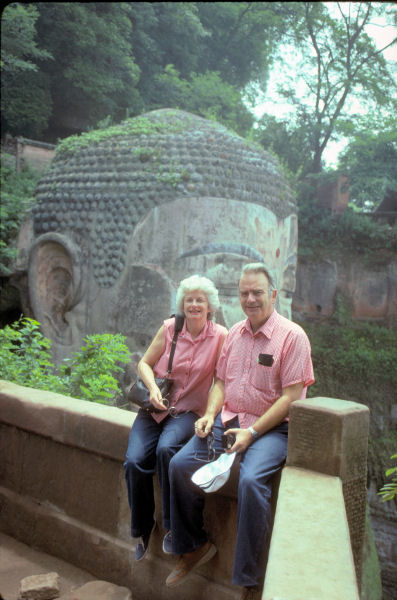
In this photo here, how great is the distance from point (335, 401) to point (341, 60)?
15.5m

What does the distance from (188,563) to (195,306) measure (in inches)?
43.4

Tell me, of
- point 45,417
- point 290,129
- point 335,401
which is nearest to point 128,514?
point 45,417

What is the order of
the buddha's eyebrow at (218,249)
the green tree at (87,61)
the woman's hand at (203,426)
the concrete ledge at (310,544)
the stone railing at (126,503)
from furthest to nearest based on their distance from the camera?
the green tree at (87,61) → the buddha's eyebrow at (218,249) → the woman's hand at (203,426) → the stone railing at (126,503) → the concrete ledge at (310,544)

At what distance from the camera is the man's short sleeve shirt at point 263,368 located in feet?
7.57

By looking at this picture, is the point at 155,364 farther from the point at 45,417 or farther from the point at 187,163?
the point at 187,163

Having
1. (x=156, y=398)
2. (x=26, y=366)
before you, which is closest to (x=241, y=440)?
(x=156, y=398)

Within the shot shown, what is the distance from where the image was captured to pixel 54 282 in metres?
7.85

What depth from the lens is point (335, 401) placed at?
2270mm

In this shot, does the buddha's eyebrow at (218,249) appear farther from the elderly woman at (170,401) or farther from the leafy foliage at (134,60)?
the leafy foliage at (134,60)

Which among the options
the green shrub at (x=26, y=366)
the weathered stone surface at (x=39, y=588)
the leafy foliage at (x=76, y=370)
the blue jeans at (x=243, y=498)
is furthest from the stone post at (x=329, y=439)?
the green shrub at (x=26, y=366)

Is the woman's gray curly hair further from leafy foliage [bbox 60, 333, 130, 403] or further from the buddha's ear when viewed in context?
the buddha's ear

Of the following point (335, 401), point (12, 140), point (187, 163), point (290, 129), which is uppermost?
point (290, 129)

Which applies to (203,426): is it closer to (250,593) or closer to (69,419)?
(250,593)

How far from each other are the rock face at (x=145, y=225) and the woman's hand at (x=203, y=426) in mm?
4672
